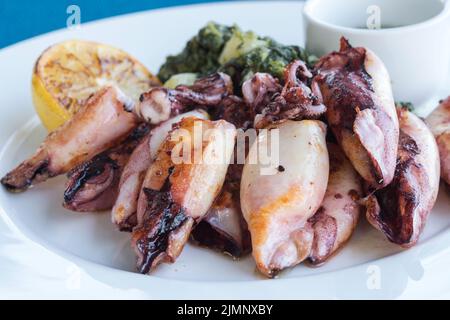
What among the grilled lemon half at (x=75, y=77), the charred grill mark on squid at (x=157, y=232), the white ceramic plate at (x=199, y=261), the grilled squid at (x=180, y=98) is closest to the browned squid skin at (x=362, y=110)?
the white ceramic plate at (x=199, y=261)

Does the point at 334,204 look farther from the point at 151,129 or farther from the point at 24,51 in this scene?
the point at 24,51

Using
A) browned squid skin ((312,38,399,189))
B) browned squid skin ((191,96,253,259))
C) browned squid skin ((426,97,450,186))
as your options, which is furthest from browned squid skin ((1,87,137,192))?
browned squid skin ((426,97,450,186))

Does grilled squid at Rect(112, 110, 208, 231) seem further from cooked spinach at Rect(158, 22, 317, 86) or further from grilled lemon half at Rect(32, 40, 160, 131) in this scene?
grilled lemon half at Rect(32, 40, 160, 131)

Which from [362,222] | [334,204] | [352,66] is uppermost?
[352,66]

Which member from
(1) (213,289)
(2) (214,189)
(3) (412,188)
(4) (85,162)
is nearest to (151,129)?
(4) (85,162)

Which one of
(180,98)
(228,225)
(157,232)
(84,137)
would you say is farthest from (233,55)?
(157,232)
